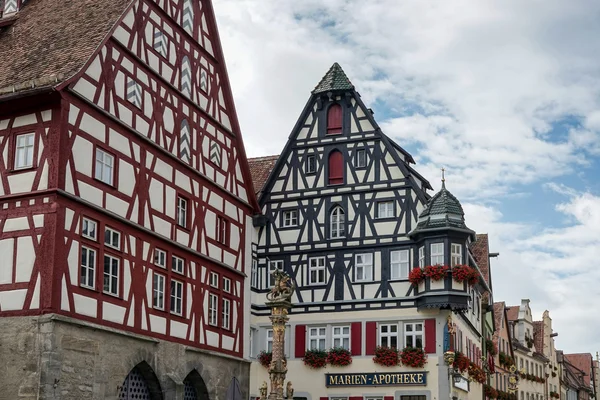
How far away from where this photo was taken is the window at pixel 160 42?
31.0 metres

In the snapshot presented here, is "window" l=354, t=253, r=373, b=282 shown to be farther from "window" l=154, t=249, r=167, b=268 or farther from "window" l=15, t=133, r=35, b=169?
"window" l=15, t=133, r=35, b=169

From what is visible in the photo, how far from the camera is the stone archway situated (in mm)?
27969

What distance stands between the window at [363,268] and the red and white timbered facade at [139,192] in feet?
23.3

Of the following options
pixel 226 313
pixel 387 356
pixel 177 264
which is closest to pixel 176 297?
pixel 177 264

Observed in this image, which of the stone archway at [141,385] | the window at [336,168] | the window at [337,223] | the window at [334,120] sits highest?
the window at [334,120]

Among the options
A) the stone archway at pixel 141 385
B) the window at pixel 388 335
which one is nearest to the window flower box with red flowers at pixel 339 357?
the window at pixel 388 335

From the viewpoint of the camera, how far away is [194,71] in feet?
109

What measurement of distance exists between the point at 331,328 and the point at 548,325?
130ft

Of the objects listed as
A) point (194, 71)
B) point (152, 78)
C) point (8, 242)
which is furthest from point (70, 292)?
point (194, 71)

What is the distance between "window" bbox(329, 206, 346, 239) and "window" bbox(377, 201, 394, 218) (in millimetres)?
1616

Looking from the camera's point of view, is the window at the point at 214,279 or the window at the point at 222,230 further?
the window at the point at 222,230

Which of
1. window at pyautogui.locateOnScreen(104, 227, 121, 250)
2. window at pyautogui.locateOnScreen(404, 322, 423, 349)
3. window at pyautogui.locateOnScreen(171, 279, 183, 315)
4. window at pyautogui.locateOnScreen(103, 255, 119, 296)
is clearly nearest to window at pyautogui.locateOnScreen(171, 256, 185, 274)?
window at pyautogui.locateOnScreen(171, 279, 183, 315)

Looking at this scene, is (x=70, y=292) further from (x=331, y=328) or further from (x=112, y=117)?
(x=331, y=328)

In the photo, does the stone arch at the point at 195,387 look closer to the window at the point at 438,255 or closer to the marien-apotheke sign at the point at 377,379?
the marien-apotheke sign at the point at 377,379
